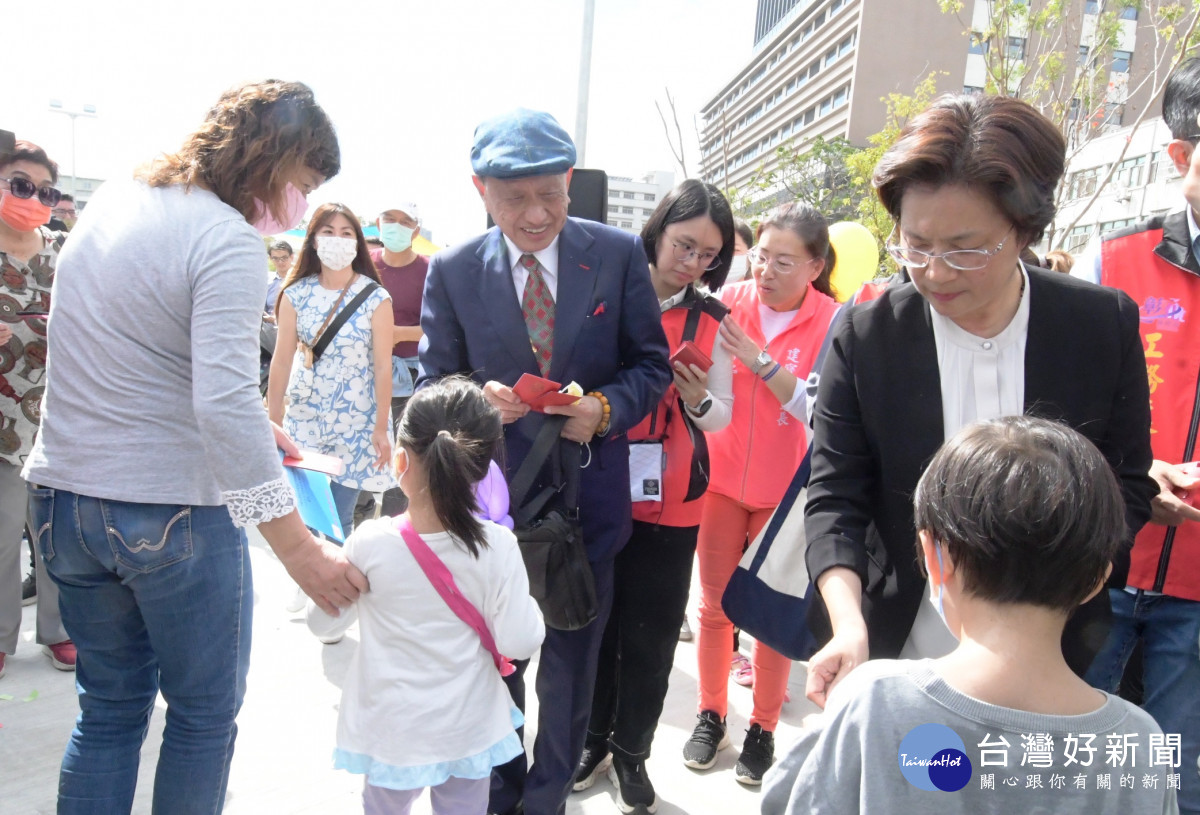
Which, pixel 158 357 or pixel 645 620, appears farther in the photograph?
pixel 645 620

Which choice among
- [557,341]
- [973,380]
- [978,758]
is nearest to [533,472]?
[557,341]

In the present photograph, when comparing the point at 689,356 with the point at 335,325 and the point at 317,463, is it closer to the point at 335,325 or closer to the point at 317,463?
the point at 317,463

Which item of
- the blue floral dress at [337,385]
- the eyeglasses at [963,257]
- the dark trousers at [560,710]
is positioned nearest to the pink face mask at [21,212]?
the blue floral dress at [337,385]

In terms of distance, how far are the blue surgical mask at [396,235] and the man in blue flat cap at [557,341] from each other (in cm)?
287

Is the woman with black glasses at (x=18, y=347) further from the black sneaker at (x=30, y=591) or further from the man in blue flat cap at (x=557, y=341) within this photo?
the man in blue flat cap at (x=557, y=341)

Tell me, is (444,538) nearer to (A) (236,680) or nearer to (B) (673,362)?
(A) (236,680)

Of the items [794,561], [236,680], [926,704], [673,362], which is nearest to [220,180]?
[236,680]

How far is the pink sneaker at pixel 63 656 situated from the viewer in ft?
10.6

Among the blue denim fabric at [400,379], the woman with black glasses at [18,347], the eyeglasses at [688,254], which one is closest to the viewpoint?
the eyeglasses at [688,254]

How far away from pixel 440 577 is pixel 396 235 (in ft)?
11.9

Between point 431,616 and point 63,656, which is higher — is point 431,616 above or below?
above

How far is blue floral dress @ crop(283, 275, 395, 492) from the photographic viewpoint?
3750mm

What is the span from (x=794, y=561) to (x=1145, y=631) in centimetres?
89

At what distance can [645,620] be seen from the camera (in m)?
2.54
